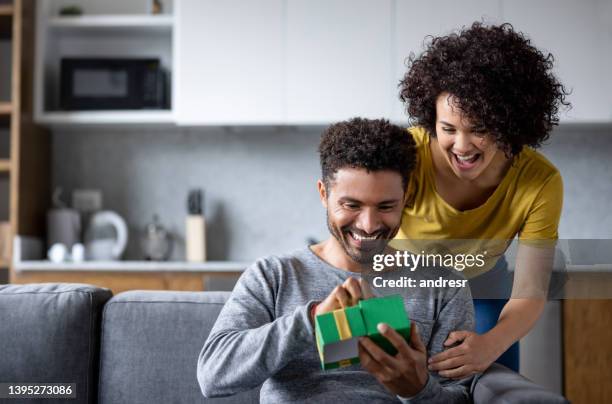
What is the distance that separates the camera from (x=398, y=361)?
958 millimetres

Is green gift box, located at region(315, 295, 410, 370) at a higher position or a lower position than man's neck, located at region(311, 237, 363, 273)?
lower

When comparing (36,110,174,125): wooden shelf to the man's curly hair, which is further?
(36,110,174,125): wooden shelf

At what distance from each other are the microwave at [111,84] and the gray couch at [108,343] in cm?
174

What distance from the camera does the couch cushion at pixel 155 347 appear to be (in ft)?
4.42

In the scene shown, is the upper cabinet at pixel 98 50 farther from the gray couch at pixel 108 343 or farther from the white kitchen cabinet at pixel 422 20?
the gray couch at pixel 108 343

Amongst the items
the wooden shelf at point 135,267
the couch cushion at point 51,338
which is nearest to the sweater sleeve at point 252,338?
the couch cushion at point 51,338

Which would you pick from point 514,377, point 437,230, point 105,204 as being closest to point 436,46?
point 437,230

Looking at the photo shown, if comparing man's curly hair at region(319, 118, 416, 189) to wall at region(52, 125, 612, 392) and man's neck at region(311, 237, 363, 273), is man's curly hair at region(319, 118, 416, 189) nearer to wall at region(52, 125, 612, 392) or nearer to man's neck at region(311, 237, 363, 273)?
man's neck at region(311, 237, 363, 273)

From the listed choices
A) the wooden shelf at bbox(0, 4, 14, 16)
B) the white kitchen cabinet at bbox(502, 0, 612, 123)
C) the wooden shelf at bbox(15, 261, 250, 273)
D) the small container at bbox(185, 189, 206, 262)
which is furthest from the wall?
the white kitchen cabinet at bbox(502, 0, 612, 123)

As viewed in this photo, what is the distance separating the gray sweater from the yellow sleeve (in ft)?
0.52

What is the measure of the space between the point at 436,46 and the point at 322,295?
46cm

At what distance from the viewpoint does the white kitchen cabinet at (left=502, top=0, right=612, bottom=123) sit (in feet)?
9.37

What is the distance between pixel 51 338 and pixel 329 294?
0.56 meters

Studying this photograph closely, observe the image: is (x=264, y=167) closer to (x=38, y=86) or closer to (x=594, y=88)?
(x=38, y=86)
